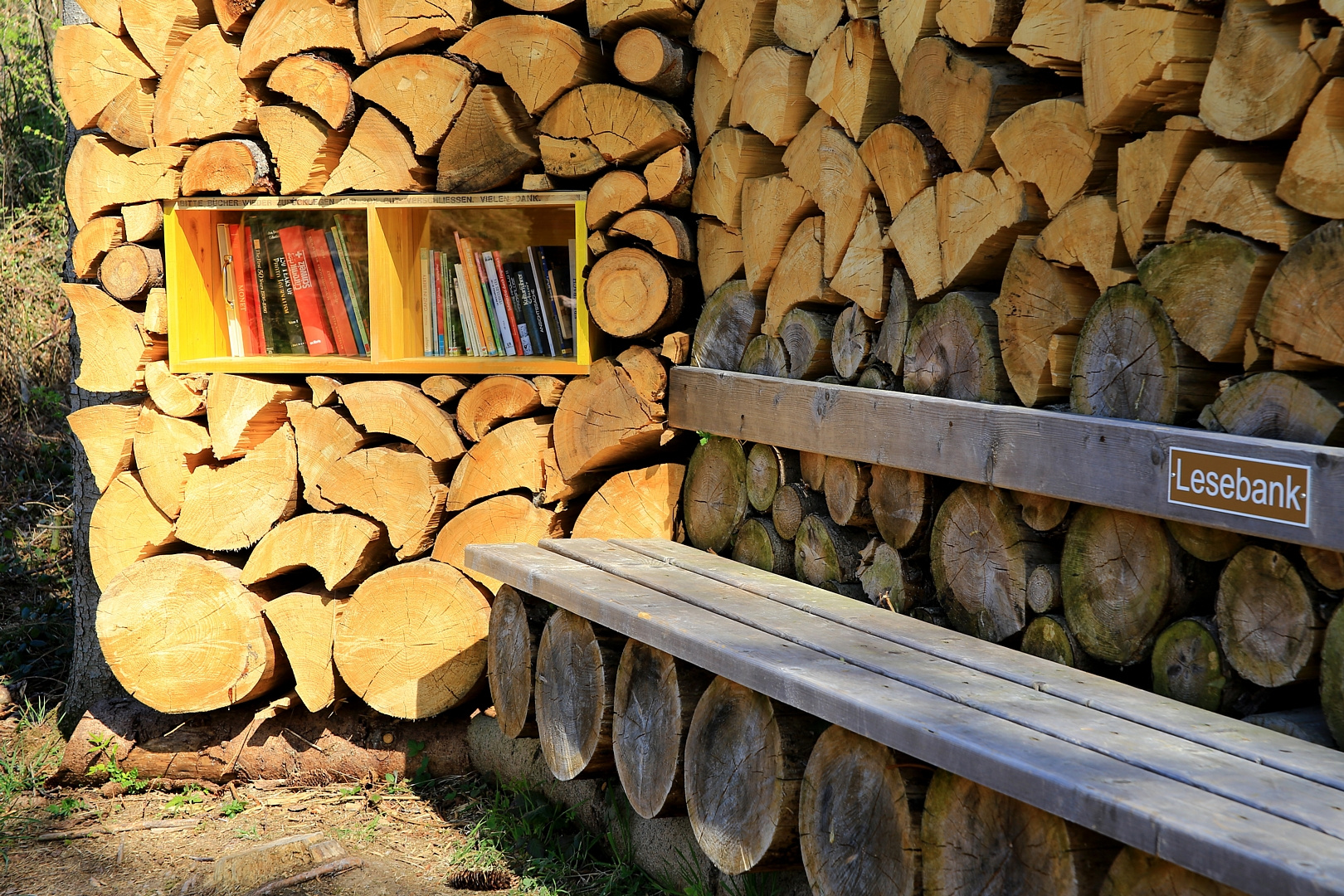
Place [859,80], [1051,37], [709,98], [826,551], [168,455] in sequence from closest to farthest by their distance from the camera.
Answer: [1051,37]
[859,80]
[826,551]
[709,98]
[168,455]

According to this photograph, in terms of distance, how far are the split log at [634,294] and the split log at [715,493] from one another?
1.20 feet

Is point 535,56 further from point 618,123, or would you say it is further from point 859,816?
point 859,816

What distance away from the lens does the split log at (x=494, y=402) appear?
345 cm

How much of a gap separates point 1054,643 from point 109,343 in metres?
2.87

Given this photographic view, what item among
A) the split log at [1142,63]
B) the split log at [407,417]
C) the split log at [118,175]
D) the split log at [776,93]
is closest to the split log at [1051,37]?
the split log at [1142,63]

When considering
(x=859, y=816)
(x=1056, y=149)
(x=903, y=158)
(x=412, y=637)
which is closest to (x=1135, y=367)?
(x=1056, y=149)

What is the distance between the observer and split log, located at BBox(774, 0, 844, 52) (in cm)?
271

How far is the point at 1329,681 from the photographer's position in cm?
169

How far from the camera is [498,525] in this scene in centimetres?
347

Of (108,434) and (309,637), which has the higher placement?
(108,434)

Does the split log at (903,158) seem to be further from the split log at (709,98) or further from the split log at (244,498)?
the split log at (244,498)

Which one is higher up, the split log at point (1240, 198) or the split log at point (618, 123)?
the split log at point (618, 123)

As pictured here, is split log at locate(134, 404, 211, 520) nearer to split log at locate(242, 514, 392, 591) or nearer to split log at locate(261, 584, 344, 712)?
split log at locate(242, 514, 392, 591)

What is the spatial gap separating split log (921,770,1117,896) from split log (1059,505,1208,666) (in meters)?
0.41
